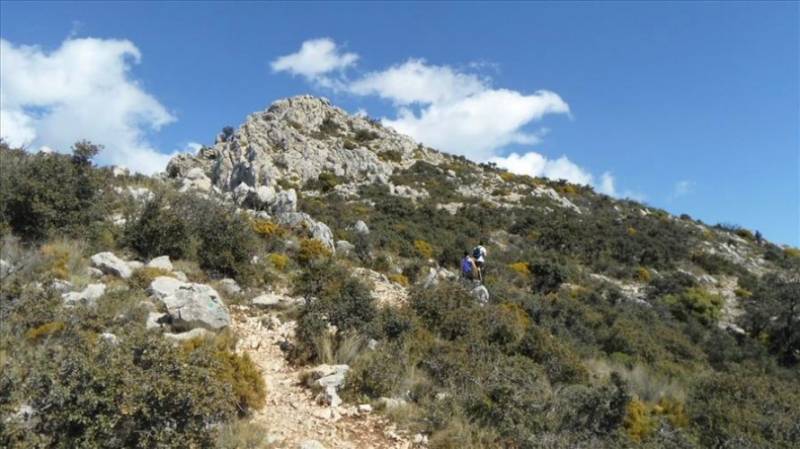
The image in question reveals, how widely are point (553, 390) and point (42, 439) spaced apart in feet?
23.4

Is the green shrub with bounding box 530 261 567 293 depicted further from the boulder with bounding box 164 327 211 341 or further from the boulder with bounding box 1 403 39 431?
the boulder with bounding box 1 403 39 431

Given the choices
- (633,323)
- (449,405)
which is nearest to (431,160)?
(633,323)

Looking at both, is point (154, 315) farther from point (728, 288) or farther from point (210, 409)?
point (728, 288)

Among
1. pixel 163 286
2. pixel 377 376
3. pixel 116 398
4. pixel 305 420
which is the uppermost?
pixel 163 286

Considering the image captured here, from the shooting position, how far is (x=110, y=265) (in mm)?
8844

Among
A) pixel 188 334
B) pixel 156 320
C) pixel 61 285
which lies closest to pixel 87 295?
pixel 61 285

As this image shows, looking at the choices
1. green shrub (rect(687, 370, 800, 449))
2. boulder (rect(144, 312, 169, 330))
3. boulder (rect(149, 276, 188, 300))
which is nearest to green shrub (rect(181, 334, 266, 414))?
boulder (rect(144, 312, 169, 330))

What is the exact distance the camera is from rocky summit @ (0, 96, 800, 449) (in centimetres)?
486

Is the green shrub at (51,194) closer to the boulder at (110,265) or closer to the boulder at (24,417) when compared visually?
the boulder at (110,265)

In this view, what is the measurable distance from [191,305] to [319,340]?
1988 millimetres

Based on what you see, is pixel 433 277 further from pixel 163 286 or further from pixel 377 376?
pixel 163 286

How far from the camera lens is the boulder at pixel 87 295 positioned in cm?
705

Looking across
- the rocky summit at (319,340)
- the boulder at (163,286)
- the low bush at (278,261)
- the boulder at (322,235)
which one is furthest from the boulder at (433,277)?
the boulder at (163,286)

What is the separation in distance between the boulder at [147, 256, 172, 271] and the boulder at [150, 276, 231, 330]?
3.36 ft
